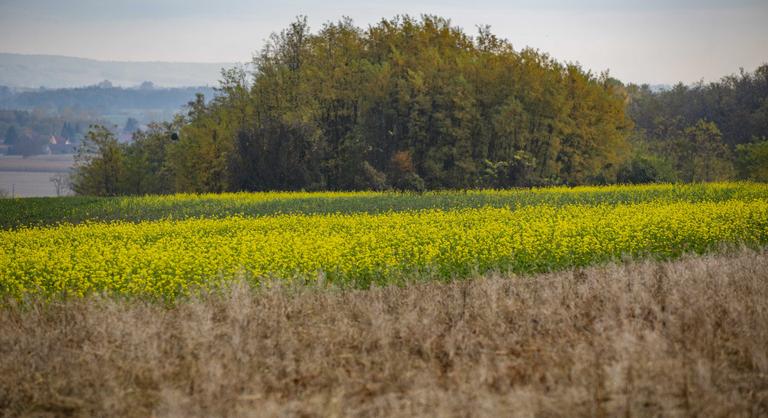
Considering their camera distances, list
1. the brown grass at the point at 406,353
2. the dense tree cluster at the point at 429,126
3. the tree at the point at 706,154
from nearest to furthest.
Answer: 1. the brown grass at the point at 406,353
2. the dense tree cluster at the point at 429,126
3. the tree at the point at 706,154

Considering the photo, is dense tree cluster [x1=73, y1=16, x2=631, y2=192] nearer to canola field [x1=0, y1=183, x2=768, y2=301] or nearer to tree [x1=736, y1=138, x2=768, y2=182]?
tree [x1=736, y1=138, x2=768, y2=182]

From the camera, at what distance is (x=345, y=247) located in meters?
19.6

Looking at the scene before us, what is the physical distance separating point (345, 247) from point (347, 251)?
0.48 meters

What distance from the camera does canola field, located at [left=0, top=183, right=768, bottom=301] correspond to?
16.7 m

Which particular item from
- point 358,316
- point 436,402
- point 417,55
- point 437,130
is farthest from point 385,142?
point 436,402

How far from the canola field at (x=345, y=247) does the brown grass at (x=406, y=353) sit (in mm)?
2021

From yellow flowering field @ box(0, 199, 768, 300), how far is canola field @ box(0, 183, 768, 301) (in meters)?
0.04

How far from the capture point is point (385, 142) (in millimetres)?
59406

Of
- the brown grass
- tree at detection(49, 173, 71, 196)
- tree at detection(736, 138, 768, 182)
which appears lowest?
tree at detection(49, 173, 71, 196)

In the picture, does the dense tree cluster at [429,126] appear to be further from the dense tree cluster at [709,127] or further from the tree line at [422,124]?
the dense tree cluster at [709,127]

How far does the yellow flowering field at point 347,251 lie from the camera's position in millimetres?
16641

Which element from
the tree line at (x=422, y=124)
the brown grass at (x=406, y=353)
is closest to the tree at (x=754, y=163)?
the tree line at (x=422, y=124)

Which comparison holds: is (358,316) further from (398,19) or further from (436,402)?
(398,19)

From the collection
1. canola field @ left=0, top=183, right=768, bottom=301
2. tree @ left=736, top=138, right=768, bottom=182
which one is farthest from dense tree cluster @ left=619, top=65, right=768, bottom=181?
canola field @ left=0, top=183, right=768, bottom=301
